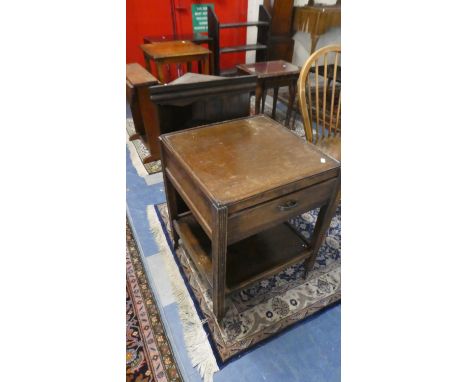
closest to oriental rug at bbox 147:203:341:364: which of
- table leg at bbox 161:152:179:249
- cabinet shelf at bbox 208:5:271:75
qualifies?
table leg at bbox 161:152:179:249

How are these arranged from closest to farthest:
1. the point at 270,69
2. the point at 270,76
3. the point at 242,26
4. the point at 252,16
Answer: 1. the point at 270,76
2. the point at 270,69
3. the point at 242,26
4. the point at 252,16

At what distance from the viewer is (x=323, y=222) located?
109 centimetres

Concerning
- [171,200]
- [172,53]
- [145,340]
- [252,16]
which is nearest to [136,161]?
[171,200]

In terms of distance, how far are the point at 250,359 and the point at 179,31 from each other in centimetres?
353

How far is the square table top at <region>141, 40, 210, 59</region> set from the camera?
8.55 feet

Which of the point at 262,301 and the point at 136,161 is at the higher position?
the point at 136,161

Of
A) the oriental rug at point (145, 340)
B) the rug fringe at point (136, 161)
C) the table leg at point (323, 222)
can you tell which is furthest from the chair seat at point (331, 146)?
the rug fringe at point (136, 161)

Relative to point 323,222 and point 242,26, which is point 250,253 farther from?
point 242,26

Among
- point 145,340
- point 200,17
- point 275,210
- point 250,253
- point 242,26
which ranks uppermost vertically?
point 200,17

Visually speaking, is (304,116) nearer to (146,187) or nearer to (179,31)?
(146,187)

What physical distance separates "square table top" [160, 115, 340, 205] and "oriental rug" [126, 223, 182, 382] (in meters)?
0.66

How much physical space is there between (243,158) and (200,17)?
10.3 ft

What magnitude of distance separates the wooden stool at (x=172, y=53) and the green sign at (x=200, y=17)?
578mm

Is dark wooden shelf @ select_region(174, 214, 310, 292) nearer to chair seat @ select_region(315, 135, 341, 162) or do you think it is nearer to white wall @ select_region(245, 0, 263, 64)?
chair seat @ select_region(315, 135, 341, 162)
